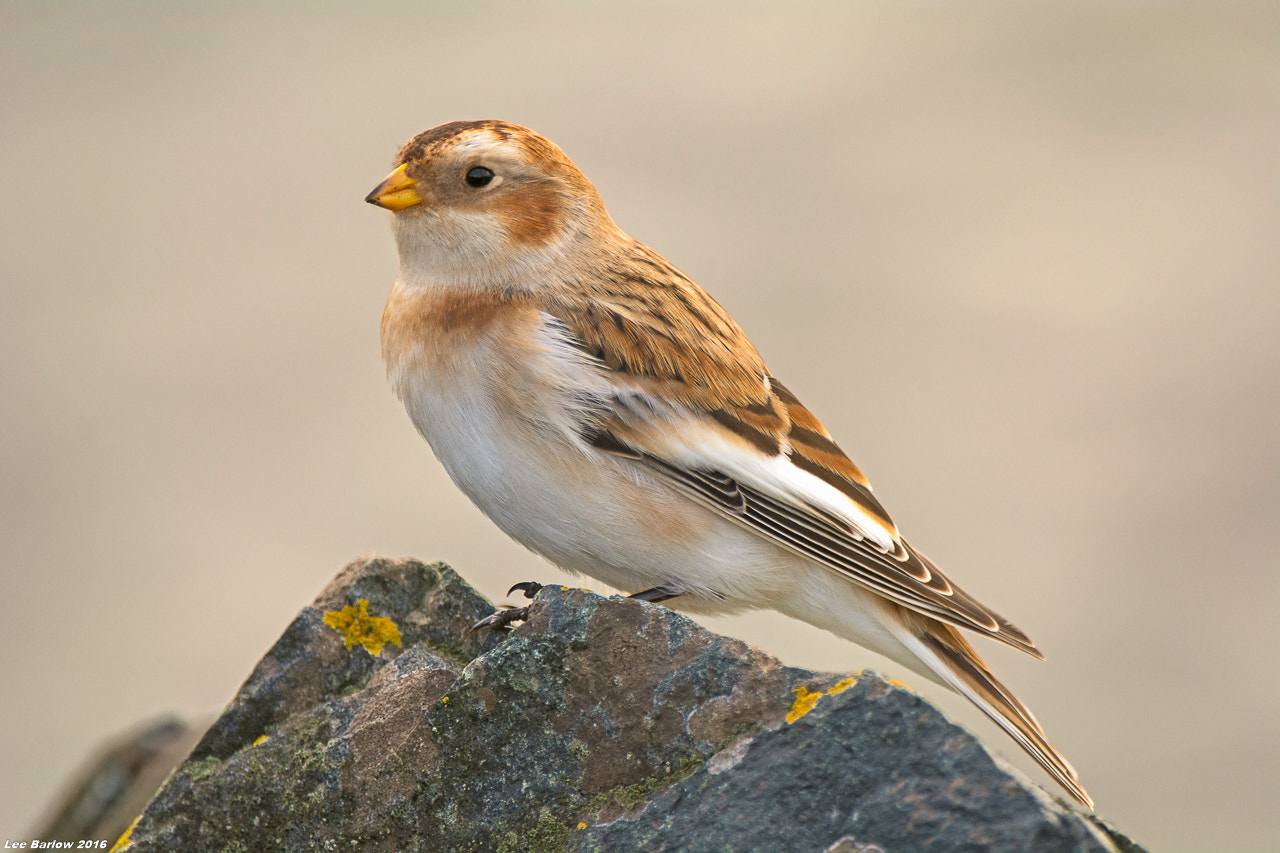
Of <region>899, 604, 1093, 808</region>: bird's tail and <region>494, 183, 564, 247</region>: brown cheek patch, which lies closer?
<region>899, 604, 1093, 808</region>: bird's tail

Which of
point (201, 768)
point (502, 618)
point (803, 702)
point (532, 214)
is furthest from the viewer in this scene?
point (532, 214)

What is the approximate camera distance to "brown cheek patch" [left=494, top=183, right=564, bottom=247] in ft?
11.9

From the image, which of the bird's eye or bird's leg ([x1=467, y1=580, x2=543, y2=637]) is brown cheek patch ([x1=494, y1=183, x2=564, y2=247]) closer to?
the bird's eye

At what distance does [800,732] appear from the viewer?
7.63 ft

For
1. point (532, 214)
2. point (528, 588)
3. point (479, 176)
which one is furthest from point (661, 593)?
point (479, 176)

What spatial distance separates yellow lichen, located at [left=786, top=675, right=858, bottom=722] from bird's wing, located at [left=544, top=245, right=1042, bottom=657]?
3.29 ft

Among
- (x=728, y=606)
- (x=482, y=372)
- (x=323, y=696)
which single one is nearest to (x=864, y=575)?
(x=728, y=606)

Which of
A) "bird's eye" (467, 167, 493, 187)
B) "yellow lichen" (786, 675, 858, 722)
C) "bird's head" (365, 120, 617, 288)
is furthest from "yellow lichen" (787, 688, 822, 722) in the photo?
"bird's eye" (467, 167, 493, 187)

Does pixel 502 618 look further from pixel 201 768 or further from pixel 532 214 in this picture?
pixel 532 214

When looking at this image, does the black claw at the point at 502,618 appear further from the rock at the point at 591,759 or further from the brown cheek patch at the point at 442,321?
the brown cheek patch at the point at 442,321

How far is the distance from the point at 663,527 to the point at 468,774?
1011 millimetres

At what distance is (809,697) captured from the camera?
7.82 feet

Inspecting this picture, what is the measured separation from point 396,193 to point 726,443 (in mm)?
1304

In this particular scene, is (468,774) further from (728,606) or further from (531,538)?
(728,606)
